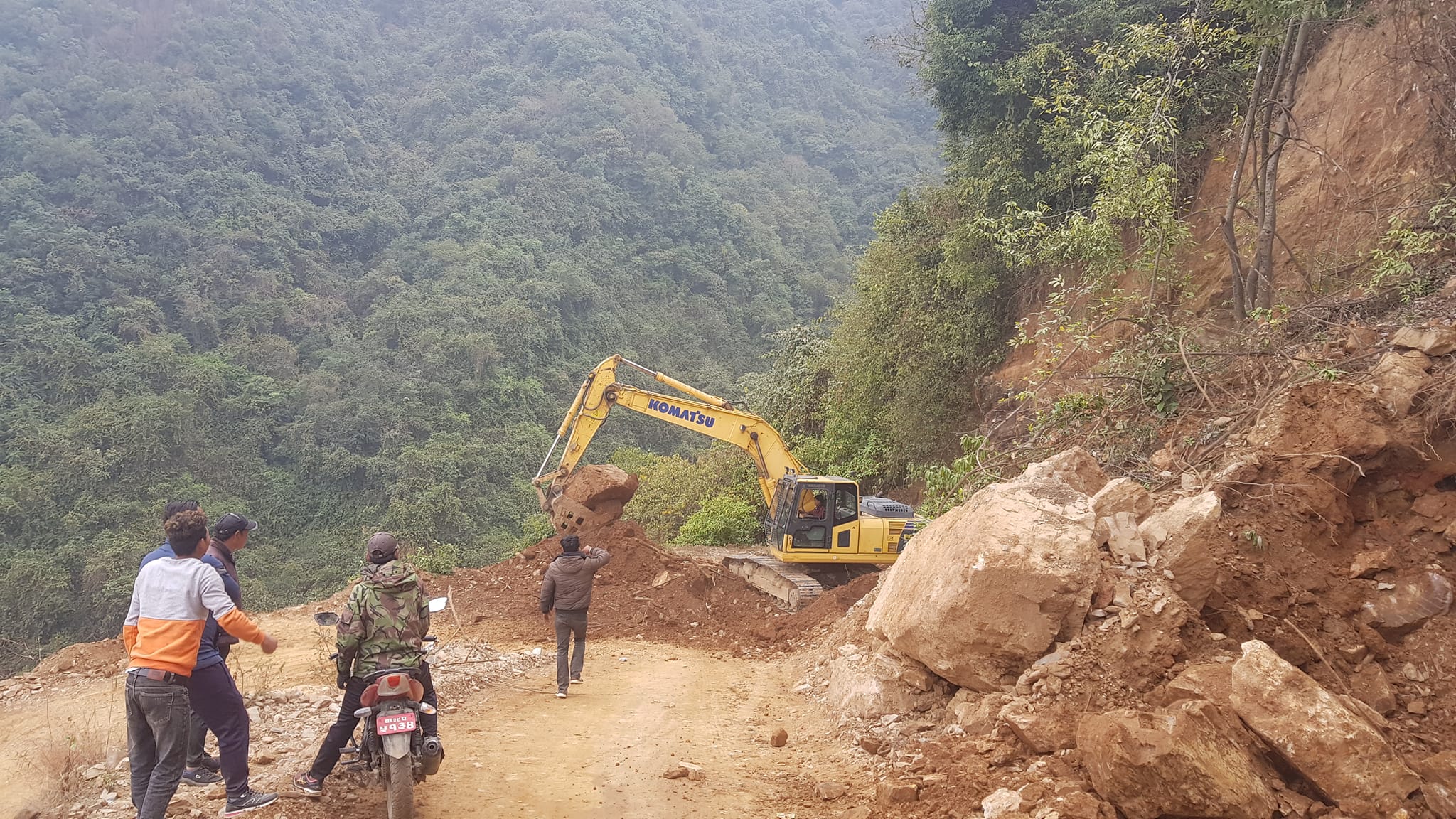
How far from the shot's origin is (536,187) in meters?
52.7

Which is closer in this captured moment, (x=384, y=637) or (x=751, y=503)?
(x=384, y=637)

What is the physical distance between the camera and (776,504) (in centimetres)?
1414

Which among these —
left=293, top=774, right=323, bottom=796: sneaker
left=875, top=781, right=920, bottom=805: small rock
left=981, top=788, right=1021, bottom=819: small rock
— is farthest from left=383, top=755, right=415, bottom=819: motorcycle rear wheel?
left=981, top=788, right=1021, bottom=819: small rock

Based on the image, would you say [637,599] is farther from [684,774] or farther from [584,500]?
A: [684,774]

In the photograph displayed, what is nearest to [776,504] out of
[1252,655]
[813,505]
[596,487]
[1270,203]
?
[813,505]

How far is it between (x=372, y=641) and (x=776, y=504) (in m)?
9.38

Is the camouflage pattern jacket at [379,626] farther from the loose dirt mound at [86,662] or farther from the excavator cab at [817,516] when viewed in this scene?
the excavator cab at [817,516]

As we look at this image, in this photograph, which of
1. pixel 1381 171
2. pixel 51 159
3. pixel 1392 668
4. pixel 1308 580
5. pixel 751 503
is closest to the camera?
pixel 1392 668

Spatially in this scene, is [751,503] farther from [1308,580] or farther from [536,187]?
[536,187]

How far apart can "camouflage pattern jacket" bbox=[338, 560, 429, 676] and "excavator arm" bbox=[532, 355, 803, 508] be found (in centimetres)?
894

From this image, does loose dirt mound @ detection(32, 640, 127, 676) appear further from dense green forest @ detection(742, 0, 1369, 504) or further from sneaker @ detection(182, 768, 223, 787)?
dense green forest @ detection(742, 0, 1369, 504)

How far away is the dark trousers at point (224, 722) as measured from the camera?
4898 mm

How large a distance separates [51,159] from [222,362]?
47.1ft

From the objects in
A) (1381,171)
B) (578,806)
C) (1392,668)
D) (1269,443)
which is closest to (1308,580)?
(1392,668)
